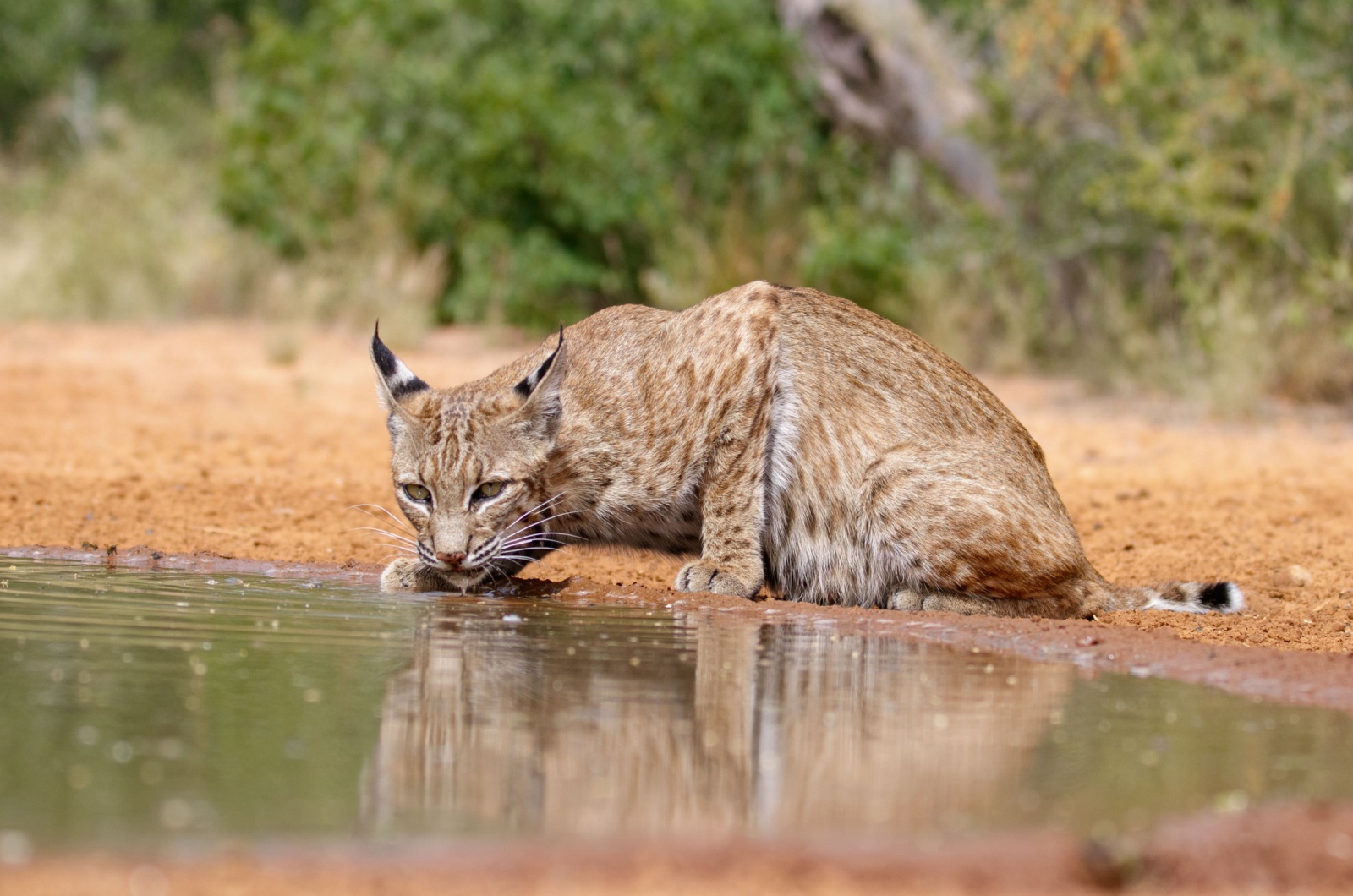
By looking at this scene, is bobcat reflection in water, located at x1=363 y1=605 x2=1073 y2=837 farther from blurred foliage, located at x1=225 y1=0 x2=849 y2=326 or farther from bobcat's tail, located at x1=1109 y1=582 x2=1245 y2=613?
blurred foliage, located at x1=225 y1=0 x2=849 y2=326

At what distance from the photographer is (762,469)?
6.44 meters

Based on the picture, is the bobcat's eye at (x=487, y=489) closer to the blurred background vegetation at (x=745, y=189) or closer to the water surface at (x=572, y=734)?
the water surface at (x=572, y=734)

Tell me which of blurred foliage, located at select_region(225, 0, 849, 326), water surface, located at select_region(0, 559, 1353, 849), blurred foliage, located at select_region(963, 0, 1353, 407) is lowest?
water surface, located at select_region(0, 559, 1353, 849)

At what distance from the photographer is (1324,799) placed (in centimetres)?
345

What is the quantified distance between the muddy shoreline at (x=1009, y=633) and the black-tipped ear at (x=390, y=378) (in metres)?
0.74

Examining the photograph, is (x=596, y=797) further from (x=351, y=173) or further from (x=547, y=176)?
(x=351, y=173)

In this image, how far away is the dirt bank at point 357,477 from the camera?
7.23 m

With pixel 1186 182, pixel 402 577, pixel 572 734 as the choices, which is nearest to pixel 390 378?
pixel 402 577

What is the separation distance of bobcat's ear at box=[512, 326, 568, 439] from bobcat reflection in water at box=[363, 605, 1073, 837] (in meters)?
1.13

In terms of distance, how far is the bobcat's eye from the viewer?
20.6ft

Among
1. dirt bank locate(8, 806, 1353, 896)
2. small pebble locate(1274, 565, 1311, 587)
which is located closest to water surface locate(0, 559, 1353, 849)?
dirt bank locate(8, 806, 1353, 896)

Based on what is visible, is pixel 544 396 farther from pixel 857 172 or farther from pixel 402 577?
pixel 857 172

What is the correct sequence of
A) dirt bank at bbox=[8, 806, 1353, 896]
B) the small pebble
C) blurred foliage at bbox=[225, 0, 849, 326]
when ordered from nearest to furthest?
1. dirt bank at bbox=[8, 806, 1353, 896]
2. the small pebble
3. blurred foliage at bbox=[225, 0, 849, 326]

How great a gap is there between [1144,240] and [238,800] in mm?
12322
